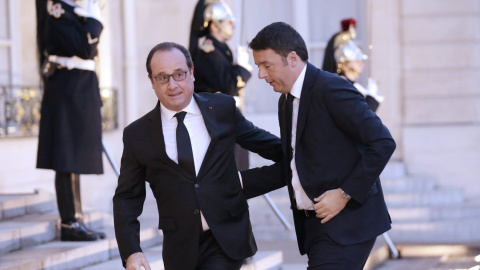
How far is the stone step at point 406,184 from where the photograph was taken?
1058 cm

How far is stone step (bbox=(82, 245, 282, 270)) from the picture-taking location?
19.8 ft

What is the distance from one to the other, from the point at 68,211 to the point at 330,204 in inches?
113

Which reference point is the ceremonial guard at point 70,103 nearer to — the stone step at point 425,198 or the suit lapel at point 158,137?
the suit lapel at point 158,137

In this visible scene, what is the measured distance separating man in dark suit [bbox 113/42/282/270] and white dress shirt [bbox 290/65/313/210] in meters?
0.25

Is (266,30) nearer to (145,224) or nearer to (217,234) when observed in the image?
(217,234)

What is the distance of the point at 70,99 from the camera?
614 centimetres

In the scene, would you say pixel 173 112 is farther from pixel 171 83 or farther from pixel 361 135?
pixel 361 135

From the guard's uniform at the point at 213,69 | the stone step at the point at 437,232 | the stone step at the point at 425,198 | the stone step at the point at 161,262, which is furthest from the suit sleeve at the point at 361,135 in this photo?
the stone step at the point at 425,198

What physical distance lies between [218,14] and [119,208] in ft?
11.5

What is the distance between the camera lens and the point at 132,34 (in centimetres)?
1084

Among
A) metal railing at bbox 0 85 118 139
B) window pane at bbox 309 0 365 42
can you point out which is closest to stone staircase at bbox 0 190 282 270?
metal railing at bbox 0 85 118 139

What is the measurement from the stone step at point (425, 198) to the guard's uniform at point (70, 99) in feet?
15.8

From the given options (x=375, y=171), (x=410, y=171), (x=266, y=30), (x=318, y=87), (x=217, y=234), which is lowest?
(x=410, y=171)

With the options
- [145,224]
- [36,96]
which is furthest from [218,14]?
[36,96]
